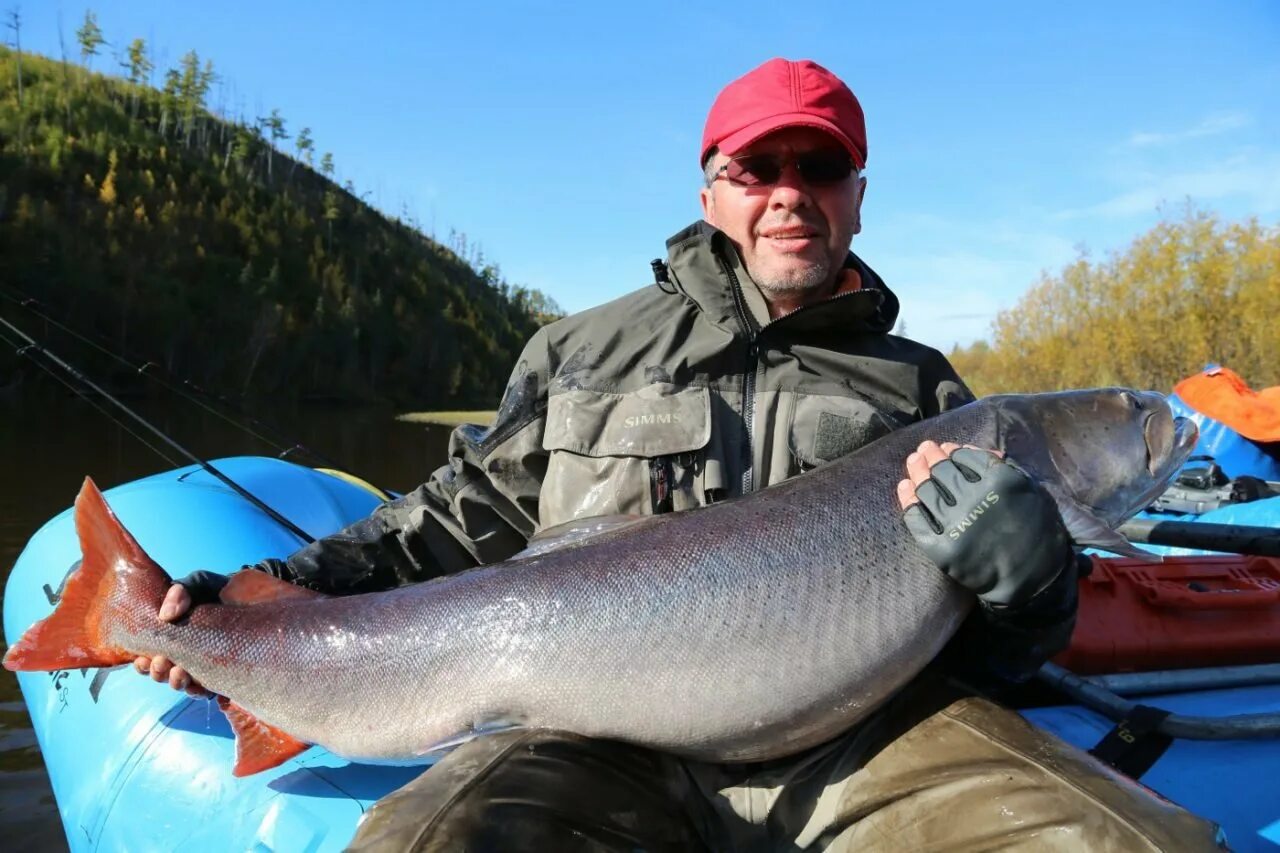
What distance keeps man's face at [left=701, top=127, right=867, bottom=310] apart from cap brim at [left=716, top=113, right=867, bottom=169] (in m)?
0.04

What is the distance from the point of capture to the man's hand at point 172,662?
2496 mm

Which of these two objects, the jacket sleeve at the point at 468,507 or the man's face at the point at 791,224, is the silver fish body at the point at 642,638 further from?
the man's face at the point at 791,224

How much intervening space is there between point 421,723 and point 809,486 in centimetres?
130

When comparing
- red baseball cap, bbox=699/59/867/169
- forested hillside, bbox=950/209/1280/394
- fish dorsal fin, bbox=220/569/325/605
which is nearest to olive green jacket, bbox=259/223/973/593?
fish dorsal fin, bbox=220/569/325/605

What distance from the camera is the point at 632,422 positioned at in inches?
109

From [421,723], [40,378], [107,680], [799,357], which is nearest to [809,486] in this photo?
[799,357]

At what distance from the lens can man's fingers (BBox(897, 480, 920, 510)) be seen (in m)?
2.34

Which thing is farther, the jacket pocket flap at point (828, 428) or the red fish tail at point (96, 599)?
the jacket pocket flap at point (828, 428)

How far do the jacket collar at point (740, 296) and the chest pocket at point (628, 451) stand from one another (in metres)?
0.35

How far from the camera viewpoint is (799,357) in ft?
9.40

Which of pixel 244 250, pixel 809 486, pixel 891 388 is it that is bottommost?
pixel 809 486

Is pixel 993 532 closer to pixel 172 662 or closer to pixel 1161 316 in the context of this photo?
pixel 172 662

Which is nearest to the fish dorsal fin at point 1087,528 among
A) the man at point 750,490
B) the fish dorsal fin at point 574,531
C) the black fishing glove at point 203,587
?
the man at point 750,490

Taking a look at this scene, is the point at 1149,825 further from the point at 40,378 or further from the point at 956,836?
the point at 40,378
